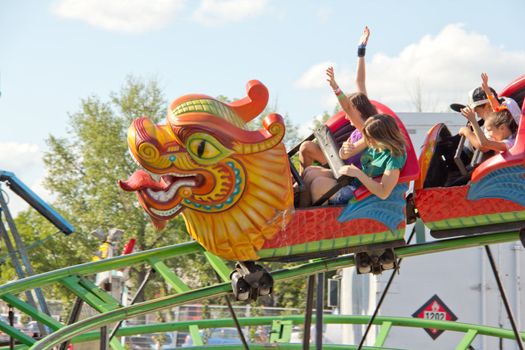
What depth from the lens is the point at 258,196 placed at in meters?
4.78

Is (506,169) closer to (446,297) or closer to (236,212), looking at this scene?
(236,212)

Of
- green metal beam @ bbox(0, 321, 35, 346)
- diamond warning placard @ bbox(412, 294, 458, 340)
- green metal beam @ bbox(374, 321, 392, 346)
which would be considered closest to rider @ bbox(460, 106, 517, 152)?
green metal beam @ bbox(374, 321, 392, 346)

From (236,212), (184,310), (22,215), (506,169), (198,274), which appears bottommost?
(236,212)

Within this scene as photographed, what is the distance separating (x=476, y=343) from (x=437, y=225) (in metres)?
3.87

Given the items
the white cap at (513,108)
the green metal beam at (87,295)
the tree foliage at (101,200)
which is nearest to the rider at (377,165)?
the white cap at (513,108)

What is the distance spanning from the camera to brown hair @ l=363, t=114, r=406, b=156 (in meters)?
4.93

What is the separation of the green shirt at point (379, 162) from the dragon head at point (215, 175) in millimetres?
491

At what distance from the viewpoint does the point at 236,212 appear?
4773 millimetres

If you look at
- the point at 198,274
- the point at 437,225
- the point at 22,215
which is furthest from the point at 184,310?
the point at 437,225

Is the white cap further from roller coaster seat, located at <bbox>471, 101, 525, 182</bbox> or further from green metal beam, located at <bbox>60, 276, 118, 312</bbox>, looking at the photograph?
green metal beam, located at <bbox>60, 276, 118, 312</bbox>

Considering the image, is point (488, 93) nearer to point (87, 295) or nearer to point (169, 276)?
point (169, 276)

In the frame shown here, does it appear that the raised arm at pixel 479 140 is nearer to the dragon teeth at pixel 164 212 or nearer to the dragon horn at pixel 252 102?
the dragon horn at pixel 252 102

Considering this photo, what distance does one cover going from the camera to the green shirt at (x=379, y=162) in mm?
4941

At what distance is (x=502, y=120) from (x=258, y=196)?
1504mm
